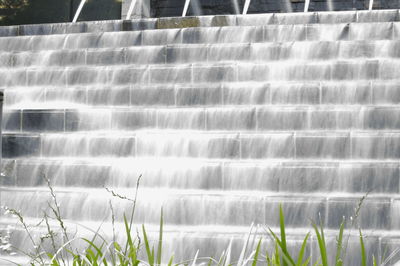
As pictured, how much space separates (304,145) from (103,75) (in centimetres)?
278

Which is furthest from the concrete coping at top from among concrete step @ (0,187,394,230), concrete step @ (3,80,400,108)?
concrete step @ (0,187,394,230)

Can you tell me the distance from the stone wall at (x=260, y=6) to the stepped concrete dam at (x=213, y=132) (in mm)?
6556

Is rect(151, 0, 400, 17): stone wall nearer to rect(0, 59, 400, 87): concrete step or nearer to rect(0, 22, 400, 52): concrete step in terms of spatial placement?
rect(0, 22, 400, 52): concrete step

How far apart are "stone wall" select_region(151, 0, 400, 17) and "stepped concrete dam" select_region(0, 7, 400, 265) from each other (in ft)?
21.5

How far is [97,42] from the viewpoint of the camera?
951 centimetres

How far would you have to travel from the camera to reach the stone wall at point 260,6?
52.0 ft

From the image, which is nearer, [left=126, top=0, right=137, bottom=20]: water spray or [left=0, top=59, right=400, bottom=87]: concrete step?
[left=0, top=59, right=400, bottom=87]: concrete step

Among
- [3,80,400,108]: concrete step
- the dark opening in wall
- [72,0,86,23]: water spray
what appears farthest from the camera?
the dark opening in wall

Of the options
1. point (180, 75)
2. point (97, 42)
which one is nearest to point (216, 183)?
point (180, 75)

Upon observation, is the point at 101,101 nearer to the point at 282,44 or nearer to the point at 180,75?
the point at 180,75

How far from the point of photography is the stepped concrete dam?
6.28m

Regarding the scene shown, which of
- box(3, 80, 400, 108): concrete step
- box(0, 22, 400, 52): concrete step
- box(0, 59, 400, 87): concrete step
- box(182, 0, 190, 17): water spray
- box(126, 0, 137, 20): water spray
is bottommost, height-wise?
box(3, 80, 400, 108): concrete step

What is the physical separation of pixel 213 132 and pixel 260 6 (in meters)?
9.78

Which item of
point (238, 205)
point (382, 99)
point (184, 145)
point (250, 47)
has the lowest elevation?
point (238, 205)
